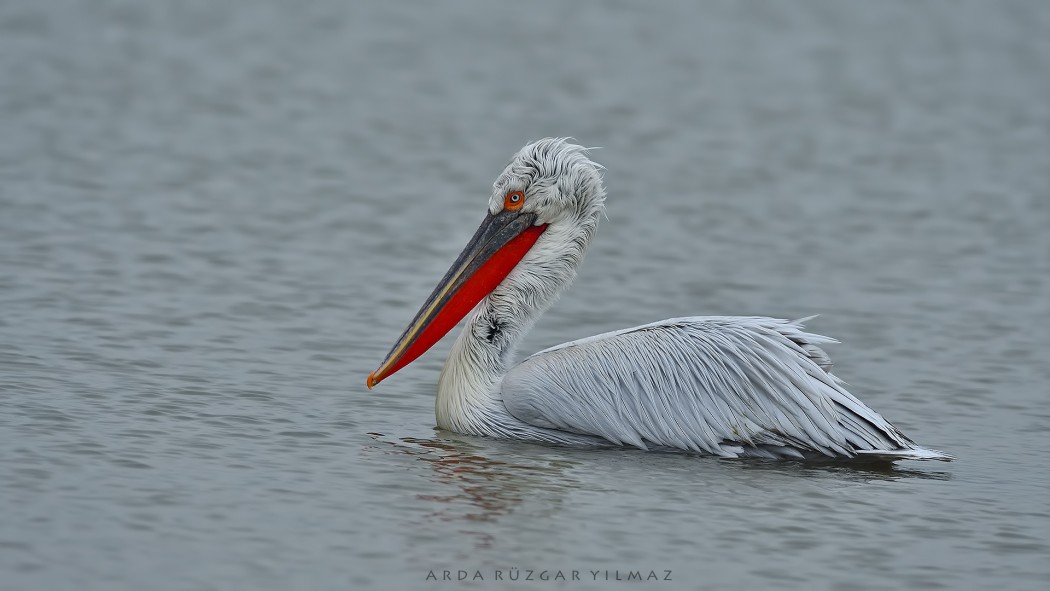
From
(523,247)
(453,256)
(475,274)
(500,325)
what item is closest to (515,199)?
(523,247)

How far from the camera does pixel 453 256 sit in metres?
9.79

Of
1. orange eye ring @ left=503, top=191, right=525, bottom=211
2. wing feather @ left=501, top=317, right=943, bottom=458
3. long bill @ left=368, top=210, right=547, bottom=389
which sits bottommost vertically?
wing feather @ left=501, top=317, right=943, bottom=458

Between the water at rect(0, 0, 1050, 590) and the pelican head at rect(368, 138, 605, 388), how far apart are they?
1.53 feet

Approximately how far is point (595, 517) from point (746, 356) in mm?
1131

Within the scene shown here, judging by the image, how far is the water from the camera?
5328 millimetres

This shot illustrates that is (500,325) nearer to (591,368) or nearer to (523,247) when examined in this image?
(523,247)

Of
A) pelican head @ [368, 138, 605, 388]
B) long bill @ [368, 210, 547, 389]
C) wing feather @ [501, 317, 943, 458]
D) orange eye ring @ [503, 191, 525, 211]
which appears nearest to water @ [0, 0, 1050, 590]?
wing feather @ [501, 317, 943, 458]

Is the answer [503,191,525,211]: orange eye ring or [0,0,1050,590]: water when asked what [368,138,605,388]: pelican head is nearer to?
[503,191,525,211]: orange eye ring

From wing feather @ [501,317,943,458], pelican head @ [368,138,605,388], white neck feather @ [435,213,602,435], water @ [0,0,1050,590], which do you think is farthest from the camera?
pelican head @ [368,138,605,388]

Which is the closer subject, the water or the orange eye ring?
the water

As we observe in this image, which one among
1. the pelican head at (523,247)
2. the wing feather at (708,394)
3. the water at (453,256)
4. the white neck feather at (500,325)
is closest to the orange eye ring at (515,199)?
the pelican head at (523,247)

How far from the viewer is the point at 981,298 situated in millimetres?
9258

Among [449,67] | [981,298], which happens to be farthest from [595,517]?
[449,67]

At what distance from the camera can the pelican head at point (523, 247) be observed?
685 centimetres
